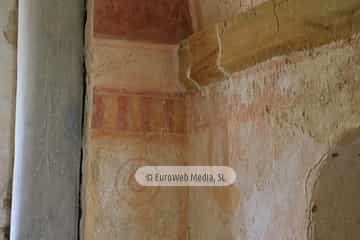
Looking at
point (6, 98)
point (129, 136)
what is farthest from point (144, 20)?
point (6, 98)

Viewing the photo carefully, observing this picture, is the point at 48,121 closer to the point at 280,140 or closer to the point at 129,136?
the point at 129,136

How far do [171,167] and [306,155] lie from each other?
→ 48 centimetres

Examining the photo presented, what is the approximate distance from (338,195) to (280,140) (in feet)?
0.55

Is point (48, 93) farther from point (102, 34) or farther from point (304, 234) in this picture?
point (304, 234)

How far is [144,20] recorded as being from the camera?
141 centimetres

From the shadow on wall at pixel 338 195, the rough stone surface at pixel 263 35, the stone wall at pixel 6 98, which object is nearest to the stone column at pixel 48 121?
the stone wall at pixel 6 98

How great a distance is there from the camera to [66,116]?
1377 millimetres

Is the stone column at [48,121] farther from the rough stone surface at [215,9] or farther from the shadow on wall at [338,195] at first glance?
the shadow on wall at [338,195]

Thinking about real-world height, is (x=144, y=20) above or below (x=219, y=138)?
above

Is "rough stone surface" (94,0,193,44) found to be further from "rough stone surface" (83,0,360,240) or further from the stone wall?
the stone wall

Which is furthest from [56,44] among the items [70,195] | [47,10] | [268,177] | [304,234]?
[304,234]

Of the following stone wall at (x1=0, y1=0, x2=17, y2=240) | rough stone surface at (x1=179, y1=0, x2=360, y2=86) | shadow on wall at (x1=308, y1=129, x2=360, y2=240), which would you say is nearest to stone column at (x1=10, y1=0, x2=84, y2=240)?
stone wall at (x1=0, y1=0, x2=17, y2=240)

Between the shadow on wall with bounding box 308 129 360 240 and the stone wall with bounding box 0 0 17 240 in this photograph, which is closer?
the shadow on wall with bounding box 308 129 360 240

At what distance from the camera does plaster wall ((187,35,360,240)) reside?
97 cm
